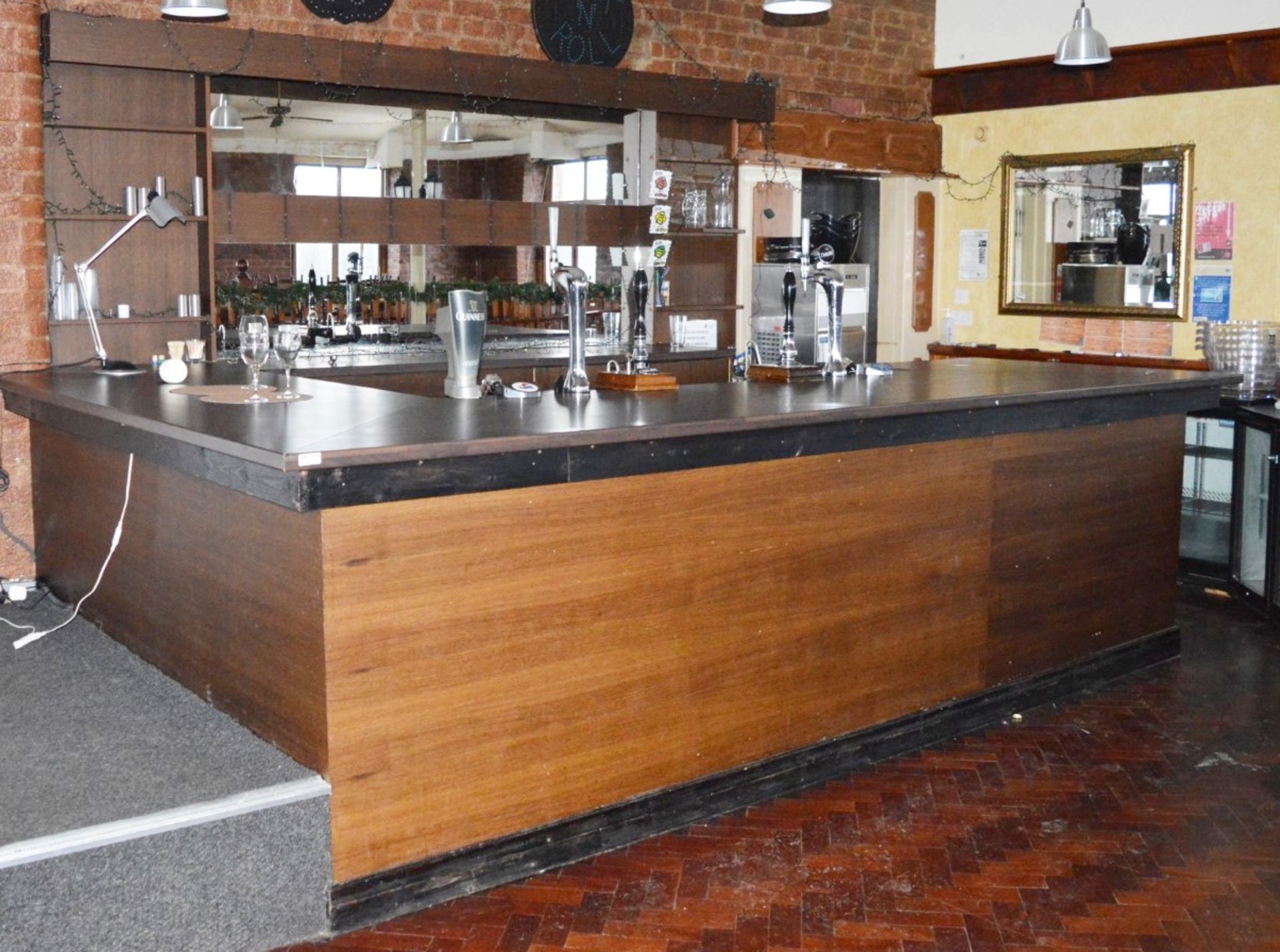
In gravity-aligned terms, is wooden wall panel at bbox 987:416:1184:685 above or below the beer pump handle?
below

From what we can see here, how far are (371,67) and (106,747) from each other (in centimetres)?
471

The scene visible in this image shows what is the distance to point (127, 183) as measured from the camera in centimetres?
654

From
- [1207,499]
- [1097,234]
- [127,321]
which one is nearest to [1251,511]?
[1207,499]

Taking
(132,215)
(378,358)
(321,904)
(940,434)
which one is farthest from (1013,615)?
(132,215)

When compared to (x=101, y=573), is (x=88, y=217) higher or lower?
higher

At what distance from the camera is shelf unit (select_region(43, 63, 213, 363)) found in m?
6.32

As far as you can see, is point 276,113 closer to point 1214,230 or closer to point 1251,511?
point 1251,511

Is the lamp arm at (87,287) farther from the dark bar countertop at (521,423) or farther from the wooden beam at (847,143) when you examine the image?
the wooden beam at (847,143)

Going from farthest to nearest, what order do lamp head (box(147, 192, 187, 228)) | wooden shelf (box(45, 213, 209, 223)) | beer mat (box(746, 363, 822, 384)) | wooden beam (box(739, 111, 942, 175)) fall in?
wooden beam (box(739, 111, 942, 175)) < wooden shelf (box(45, 213, 209, 223)) < lamp head (box(147, 192, 187, 228)) < beer mat (box(746, 363, 822, 384))

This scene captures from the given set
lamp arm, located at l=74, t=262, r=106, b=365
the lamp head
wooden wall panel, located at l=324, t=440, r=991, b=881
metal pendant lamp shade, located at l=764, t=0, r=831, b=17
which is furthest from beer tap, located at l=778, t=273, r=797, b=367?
lamp arm, located at l=74, t=262, r=106, b=365

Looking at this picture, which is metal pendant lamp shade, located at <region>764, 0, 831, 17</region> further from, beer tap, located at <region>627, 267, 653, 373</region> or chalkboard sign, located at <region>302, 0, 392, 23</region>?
chalkboard sign, located at <region>302, 0, 392, 23</region>

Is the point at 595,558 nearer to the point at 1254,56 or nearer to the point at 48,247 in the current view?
the point at 48,247

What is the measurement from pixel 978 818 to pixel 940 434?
1205 millimetres

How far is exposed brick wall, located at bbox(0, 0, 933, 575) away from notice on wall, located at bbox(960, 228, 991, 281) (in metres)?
0.95
